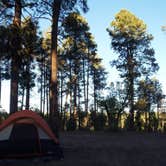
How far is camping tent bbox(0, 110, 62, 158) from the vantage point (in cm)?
1441

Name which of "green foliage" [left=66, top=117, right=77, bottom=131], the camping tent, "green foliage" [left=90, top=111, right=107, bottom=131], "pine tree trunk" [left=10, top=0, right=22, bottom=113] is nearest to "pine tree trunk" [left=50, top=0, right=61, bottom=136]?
"pine tree trunk" [left=10, top=0, right=22, bottom=113]

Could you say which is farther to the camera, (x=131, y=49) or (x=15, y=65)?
(x=131, y=49)

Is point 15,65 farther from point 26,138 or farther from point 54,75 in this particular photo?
point 26,138

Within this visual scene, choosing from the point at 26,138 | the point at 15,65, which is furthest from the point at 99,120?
the point at 26,138

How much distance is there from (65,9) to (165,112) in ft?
210

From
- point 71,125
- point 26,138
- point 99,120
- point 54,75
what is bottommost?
point 26,138

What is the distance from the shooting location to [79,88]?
6331cm

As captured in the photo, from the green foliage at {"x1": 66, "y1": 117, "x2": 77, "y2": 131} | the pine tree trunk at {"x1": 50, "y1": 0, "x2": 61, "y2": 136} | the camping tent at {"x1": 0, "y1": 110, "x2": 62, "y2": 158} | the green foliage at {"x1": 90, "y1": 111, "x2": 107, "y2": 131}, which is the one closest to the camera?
the camping tent at {"x1": 0, "y1": 110, "x2": 62, "y2": 158}

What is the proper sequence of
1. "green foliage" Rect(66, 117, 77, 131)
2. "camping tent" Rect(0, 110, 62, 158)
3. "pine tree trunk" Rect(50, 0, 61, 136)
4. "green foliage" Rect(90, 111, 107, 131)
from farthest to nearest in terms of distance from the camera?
"green foliage" Rect(90, 111, 107, 131) → "green foliage" Rect(66, 117, 77, 131) → "pine tree trunk" Rect(50, 0, 61, 136) → "camping tent" Rect(0, 110, 62, 158)

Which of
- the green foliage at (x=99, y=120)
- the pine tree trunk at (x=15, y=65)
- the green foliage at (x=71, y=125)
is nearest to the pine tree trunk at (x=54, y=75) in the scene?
the pine tree trunk at (x=15, y=65)

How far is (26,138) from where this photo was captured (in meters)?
14.8

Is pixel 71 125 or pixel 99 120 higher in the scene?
pixel 99 120

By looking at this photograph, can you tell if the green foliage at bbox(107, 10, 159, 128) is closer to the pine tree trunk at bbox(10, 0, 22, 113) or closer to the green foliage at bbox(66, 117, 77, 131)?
the green foliage at bbox(66, 117, 77, 131)

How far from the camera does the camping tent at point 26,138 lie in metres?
14.4
